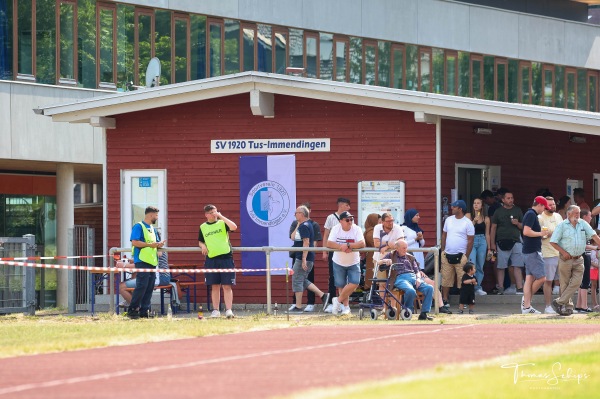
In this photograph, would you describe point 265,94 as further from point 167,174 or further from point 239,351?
point 239,351

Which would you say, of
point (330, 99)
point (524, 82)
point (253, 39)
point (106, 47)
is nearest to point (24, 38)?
point (106, 47)

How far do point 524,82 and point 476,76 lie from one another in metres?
2.52

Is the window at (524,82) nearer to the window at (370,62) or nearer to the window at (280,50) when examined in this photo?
the window at (370,62)

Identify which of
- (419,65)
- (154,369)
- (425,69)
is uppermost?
(419,65)

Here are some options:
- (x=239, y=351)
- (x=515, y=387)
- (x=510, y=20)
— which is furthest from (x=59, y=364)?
(x=510, y=20)

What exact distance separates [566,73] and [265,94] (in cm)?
2677

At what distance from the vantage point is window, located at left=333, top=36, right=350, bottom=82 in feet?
139

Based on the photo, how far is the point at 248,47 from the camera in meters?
40.4

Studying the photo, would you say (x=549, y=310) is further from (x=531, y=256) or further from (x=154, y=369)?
(x=154, y=369)

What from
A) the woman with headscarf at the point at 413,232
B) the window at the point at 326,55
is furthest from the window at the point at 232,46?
the woman with headscarf at the point at 413,232

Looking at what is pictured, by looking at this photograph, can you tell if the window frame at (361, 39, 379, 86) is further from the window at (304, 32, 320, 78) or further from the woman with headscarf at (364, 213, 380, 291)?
the woman with headscarf at (364, 213, 380, 291)

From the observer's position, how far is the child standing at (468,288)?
22969mm

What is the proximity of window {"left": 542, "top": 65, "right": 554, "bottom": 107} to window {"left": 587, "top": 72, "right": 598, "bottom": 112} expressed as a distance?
223 centimetres

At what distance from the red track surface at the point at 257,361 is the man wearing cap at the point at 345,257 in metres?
3.98
